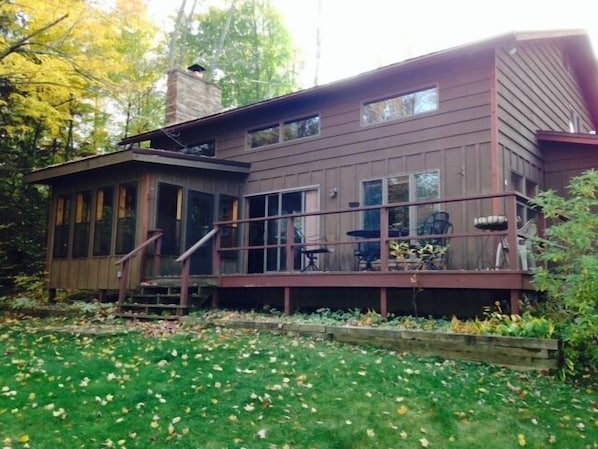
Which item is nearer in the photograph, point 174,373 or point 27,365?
point 174,373

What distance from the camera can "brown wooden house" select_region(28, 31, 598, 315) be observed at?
8203 mm

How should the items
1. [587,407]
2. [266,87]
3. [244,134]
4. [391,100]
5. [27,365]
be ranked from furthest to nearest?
[266,87] → [244,134] → [391,100] → [27,365] → [587,407]

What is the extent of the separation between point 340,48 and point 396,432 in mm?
26995

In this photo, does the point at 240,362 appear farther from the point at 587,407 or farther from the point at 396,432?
the point at 587,407

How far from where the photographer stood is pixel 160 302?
30.1 ft

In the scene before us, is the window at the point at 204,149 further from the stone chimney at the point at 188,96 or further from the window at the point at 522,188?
the window at the point at 522,188

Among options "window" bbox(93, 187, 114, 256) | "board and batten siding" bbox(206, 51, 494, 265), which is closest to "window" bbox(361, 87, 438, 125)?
"board and batten siding" bbox(206, 51, 494, 265)

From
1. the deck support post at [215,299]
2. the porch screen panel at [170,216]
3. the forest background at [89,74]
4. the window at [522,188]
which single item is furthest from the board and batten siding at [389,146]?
the forest background at [89,74]

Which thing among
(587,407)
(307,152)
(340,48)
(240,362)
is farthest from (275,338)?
(340,48)

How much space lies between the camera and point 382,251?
7.38 m

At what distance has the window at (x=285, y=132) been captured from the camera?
11.1 meters

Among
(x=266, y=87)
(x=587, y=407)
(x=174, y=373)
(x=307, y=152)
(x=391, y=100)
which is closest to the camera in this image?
(x=587, y=407)

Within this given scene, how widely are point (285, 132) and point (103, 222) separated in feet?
14.0

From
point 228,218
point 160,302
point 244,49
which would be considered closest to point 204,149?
point 228,218
